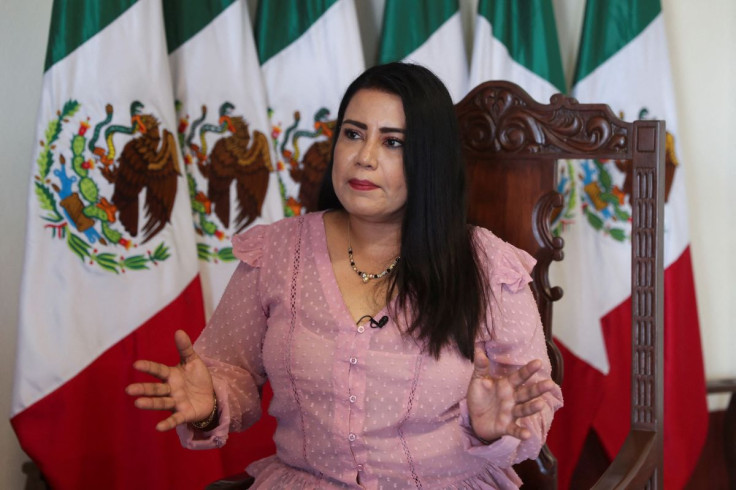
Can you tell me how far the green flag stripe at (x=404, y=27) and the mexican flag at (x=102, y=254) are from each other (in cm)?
64

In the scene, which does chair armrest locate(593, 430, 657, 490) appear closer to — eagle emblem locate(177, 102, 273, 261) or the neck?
the neck

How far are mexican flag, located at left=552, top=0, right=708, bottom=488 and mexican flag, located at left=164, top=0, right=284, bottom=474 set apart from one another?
93cm

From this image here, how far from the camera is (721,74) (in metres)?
2.89

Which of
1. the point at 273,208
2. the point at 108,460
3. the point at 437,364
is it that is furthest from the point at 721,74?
the point at 108,460

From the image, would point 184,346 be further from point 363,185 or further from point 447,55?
point 447,55

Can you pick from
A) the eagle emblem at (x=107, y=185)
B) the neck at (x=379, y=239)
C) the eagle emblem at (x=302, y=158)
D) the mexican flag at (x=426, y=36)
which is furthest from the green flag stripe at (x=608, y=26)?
the eagle emblem at (x=107, y=185)

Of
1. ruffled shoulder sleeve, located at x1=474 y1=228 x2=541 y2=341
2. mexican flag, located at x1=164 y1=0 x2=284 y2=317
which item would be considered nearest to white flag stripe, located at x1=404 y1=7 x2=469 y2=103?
mexican flag, located at x1=164 y1=0 x2=284 y2=317

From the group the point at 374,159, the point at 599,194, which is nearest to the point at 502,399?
the point at 374,159

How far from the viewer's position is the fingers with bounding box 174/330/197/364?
1556 mm

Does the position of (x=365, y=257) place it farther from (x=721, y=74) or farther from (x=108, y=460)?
(x=721, y=74)

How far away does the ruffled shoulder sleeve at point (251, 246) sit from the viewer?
1.85 metres

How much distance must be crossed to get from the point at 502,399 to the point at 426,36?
1.31 m

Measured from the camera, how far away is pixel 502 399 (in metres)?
1.54

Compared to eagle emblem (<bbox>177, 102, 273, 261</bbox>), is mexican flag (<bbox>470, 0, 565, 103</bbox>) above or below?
above
